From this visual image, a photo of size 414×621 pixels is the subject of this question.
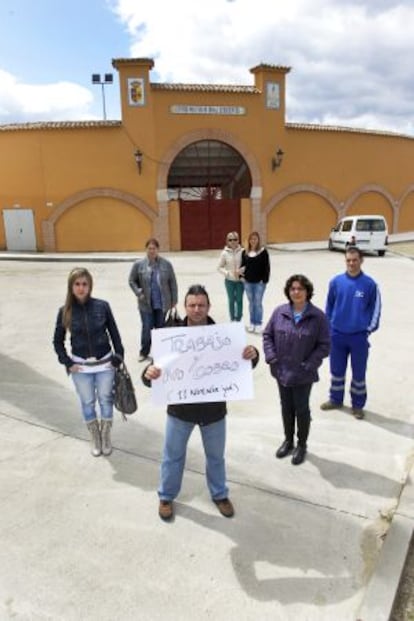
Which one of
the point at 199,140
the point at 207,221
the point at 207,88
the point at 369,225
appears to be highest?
the point at 207,88

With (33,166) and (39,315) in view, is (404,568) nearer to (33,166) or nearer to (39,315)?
(39,315)

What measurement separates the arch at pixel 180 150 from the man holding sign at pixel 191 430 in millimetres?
19463

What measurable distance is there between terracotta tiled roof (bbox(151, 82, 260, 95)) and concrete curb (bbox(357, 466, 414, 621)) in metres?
21.0

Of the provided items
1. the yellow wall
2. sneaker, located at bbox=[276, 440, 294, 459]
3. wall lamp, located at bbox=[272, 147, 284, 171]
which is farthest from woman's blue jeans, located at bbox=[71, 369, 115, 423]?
wall lamp, located at bbox=[272, 147, 284, 171]

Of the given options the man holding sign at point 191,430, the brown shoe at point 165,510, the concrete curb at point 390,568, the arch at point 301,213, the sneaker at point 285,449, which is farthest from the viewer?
the arch at point 301,213

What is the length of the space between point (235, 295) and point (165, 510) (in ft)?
17.5

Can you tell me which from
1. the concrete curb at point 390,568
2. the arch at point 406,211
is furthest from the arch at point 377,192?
the concrete curb at point 390,568

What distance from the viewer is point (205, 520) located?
339cm

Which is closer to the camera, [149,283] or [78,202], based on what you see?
[149,283]

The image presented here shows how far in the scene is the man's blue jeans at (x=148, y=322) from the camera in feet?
21.8

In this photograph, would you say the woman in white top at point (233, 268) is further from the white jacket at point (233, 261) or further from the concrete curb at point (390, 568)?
the concrete curb at point (390, 568)

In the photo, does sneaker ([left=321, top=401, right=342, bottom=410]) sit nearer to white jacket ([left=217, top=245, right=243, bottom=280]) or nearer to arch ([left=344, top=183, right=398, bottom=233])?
white jacket ([left=217, top=245, right=243, bottom=280])

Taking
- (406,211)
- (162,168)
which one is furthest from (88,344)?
(406,211)

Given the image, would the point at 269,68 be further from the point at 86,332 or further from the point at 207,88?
the point at 86,332
